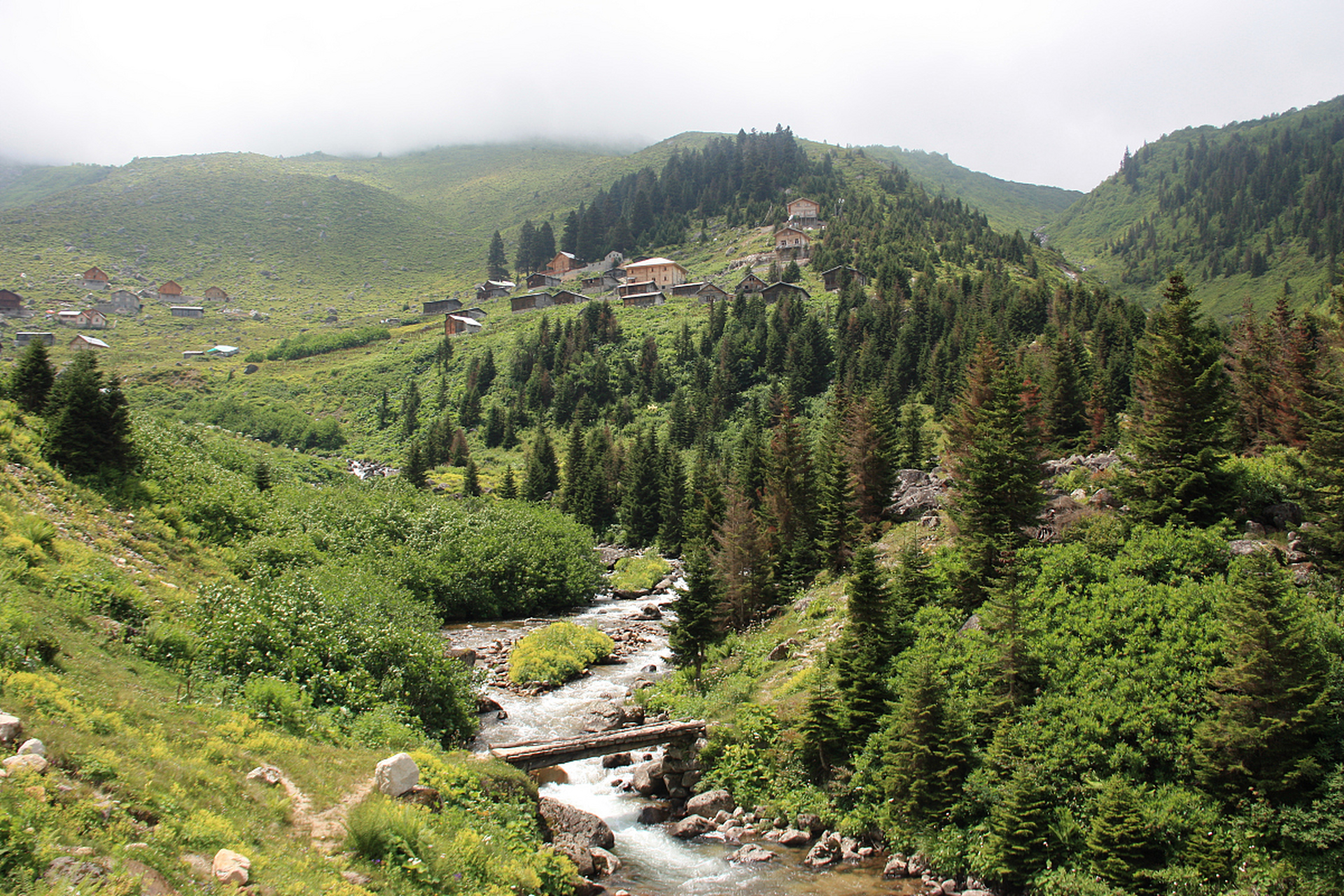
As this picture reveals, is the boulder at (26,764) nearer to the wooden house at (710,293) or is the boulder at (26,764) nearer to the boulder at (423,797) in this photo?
the boulder at (423,797)

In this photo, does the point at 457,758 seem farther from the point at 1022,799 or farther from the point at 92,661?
the point at 1022,799

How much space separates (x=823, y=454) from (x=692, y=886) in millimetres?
37825

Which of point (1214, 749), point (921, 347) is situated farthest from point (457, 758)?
point (921, 347)

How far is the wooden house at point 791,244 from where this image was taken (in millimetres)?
142000

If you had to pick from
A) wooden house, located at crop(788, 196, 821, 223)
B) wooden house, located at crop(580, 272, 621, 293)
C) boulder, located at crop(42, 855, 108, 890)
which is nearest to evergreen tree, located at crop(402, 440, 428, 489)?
boulder, located at crop(42, 855, 108, 890)

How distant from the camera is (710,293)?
133 metres

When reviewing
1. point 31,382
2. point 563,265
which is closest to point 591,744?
point 31,382

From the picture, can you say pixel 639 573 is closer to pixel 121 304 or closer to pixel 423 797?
pixel 423 797

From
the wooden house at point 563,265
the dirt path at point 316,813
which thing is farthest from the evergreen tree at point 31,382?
the wooden house at point 563,265

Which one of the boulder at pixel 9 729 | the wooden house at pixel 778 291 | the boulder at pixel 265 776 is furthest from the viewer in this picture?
the wooden house at pixel 778 291

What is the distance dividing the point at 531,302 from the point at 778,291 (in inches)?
2181

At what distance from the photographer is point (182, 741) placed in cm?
1409

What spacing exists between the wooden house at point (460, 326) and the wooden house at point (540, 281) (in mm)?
23101

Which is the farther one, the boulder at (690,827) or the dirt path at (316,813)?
the boulder at (690,827)
